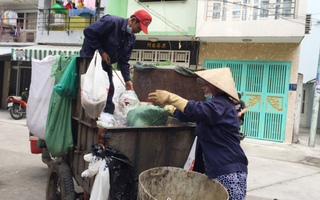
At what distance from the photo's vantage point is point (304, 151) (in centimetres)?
786

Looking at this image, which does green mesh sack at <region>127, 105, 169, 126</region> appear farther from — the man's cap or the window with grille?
the window with grille

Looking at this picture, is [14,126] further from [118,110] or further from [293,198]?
[293,198]

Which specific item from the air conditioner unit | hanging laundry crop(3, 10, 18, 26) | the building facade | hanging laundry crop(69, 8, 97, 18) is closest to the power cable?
the building facade

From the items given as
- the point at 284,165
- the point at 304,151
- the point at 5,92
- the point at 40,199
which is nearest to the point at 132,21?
the point at 40,199

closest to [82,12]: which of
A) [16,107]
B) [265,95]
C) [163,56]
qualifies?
[163,56]

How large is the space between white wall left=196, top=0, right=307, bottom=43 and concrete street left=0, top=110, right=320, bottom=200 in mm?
3652

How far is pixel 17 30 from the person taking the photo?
13312 mm

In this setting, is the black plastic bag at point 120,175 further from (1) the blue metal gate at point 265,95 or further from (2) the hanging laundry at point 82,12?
(2) the hanging laundry at point 82,12

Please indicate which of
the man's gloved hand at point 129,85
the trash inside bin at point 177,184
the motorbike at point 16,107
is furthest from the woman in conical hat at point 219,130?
the motorbike at point 16,107

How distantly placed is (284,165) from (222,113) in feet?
16.4

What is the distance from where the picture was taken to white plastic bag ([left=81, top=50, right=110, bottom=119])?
2.16 m

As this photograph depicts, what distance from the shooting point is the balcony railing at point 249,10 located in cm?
853

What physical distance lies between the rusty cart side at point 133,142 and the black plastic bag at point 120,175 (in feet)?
0.31

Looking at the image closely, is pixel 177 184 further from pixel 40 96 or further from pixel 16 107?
pixel 16 107
